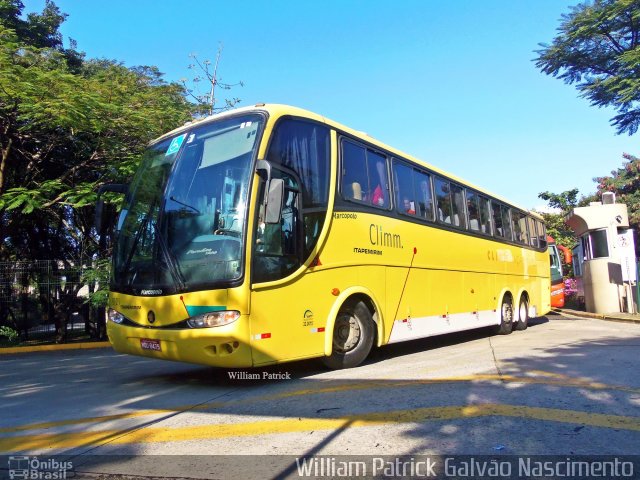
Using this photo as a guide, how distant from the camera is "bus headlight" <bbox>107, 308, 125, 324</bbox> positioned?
6527mm

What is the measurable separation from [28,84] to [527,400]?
11.9m

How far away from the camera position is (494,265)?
12.3 meters

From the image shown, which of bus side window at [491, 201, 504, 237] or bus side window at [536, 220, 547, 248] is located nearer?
bus side window at [491, 201, 504, 237]

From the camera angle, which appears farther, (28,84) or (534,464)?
(28,84)

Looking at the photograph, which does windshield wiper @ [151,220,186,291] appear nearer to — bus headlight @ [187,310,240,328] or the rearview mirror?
bus headlight @ [187,310,240,328]

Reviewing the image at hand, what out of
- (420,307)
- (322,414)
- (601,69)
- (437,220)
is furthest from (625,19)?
(322,414)

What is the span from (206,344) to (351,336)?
2.46 metres

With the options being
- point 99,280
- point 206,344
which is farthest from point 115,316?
point 99,280

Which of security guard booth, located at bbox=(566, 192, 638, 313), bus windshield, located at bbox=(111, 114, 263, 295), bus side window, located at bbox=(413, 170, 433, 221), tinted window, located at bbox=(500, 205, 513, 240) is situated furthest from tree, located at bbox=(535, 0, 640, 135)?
bus windshield, located at bbox=(111, 114, 263, 295)

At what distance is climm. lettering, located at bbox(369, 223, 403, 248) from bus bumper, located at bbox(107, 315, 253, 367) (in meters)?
2.87

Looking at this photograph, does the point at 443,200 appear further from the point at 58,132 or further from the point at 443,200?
the point at 58,132

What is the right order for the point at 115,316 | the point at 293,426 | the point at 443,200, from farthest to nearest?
the point at 443,200
the point at 115,316
the point at 293,426

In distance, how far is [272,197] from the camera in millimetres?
5605

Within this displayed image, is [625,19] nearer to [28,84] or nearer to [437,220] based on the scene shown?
[437,220]
